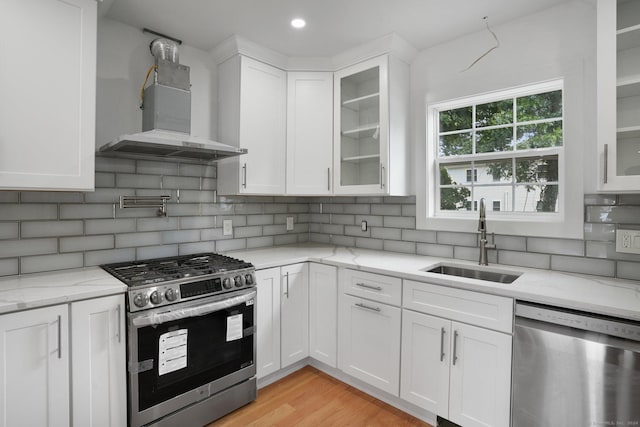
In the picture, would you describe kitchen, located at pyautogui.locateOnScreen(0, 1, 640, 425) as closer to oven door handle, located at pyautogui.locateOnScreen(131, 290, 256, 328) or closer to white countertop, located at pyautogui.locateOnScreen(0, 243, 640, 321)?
white countertop, located at pyautogui.locateOnScreen(0, 243, 640, 321)

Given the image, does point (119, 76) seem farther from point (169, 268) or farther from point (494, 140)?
point (494, 140)

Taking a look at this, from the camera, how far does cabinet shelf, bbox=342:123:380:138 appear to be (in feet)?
8.53

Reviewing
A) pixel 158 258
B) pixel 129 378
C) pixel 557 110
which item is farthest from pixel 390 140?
pixel 129 378

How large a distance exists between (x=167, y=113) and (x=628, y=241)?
277 cm

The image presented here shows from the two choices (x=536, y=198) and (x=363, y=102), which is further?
(x=363, y=102)

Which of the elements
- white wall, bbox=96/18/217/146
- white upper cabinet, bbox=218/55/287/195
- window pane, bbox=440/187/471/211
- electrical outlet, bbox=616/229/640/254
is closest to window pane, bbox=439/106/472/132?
window pane, bbox=440/187/471/211

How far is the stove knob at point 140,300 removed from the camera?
1678 mm

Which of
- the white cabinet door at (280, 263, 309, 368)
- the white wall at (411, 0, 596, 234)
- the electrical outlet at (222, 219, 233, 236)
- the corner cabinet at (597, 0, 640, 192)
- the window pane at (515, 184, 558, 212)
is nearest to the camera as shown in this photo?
the corner cabinet at (597, 0, 640, 192)

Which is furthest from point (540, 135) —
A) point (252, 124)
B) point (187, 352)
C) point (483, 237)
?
point (187, 352)

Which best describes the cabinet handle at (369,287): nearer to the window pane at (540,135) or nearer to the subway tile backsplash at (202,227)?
the subway tile backsplash at (202,227)

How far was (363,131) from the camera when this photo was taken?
106 inches

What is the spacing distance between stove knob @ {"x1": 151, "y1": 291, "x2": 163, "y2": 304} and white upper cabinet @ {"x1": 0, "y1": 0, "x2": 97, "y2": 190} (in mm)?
673

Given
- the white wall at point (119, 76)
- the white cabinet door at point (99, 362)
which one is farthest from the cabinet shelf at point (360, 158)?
the white cabinet door at point (99, 362)

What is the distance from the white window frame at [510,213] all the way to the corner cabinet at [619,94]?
0.40 meters
